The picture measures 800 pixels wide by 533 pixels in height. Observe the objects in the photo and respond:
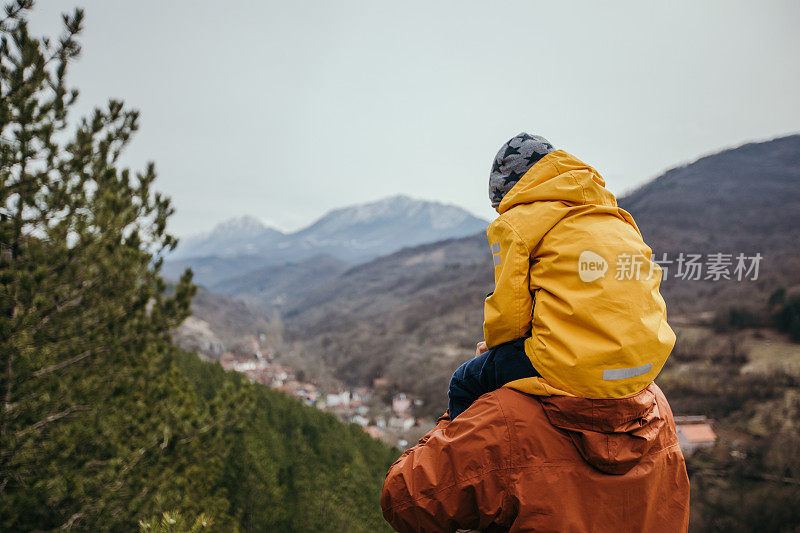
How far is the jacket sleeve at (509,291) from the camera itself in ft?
4.11

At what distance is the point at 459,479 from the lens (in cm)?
124

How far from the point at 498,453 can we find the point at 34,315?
397 cm

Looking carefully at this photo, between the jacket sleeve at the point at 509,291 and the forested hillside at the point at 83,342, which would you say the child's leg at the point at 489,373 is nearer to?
the jacket sleeve at the point at 509,291

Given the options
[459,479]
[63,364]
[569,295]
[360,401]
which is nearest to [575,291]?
[569,295]

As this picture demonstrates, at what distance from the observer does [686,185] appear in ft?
260

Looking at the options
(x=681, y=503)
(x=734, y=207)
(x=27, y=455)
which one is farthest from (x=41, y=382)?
(x=734, y=207)

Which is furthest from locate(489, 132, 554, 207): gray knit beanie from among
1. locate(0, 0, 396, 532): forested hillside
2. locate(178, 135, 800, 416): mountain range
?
locate(178, 135, 800, 416): mountain range

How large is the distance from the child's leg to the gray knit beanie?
65 cm

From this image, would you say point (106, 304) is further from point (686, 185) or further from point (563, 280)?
point (686, 185)

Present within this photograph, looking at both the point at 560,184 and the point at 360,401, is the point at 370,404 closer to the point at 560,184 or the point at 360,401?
the point at 360,401

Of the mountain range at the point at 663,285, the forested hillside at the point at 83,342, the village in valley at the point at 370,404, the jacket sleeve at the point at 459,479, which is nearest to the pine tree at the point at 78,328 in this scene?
the forested hillside at the point at 83,342

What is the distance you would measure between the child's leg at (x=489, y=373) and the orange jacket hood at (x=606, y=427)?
13 cm

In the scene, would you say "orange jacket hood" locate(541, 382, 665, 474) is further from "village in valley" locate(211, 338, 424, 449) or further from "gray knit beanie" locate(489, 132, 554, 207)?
"village in valley" locate(211, 338, 424, 449)

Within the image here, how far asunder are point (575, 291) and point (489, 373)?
1.52 feet
